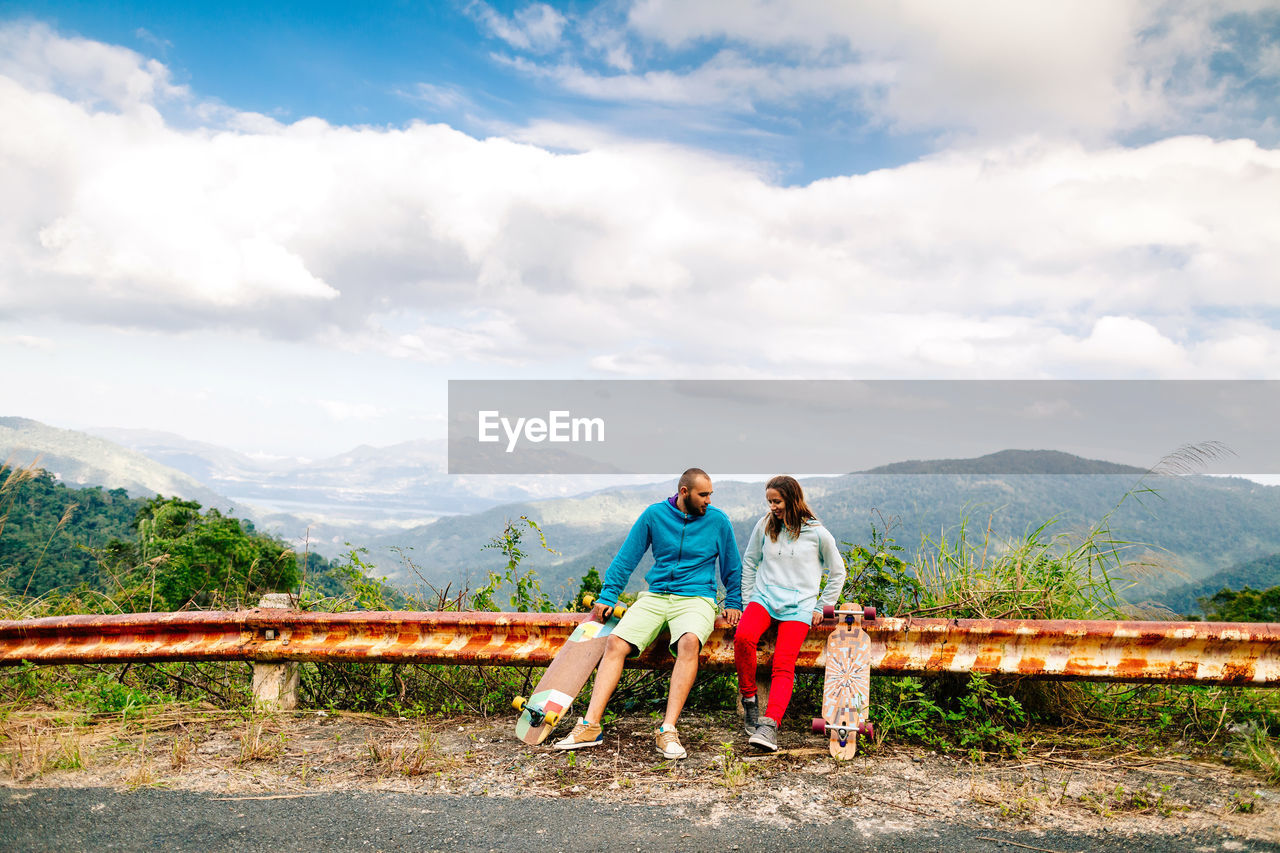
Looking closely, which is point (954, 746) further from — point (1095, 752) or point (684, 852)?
point (684, 852)

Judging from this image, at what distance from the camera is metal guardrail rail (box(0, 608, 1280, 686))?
14.0 feet

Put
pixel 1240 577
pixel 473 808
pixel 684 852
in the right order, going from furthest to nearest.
→ 1. pixel 1240 577
2. pixel 473 808
3. pixel 684 852

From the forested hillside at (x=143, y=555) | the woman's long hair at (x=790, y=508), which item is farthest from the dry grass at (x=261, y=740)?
the woman's long hair at (x=790, y=508)

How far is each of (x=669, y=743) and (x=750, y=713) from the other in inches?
20.5

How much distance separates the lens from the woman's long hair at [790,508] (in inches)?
190

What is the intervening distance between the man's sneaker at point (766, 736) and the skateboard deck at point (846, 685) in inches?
8.9

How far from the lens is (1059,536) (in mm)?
5258

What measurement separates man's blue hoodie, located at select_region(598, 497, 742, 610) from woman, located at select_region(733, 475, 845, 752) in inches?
5.2

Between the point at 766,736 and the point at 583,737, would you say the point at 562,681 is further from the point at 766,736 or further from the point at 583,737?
the point at 766,736

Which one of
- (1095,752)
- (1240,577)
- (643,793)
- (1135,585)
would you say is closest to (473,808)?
(643,793)

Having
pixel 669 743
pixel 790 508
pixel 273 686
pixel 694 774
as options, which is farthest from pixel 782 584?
pixel 273 686

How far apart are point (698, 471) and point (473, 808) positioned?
94.6 inches

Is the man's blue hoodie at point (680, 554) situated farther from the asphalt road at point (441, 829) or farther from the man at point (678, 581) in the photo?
the asphalt road at point (441, 829)

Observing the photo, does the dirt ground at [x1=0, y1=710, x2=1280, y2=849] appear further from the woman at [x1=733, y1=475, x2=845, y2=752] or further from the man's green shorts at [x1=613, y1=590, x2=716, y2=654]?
the man's green shorts at [x1=613, y1=590, x2=716, y2=654]
